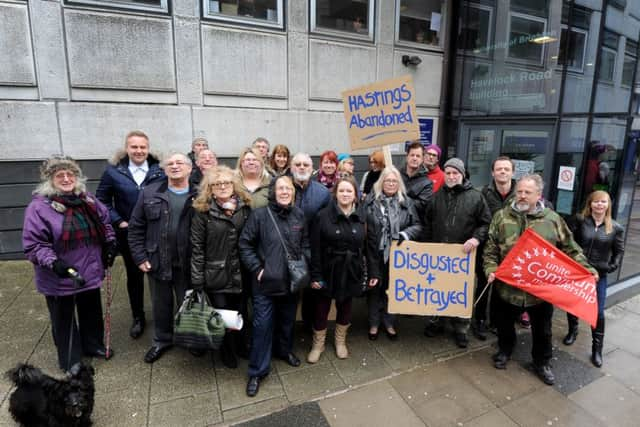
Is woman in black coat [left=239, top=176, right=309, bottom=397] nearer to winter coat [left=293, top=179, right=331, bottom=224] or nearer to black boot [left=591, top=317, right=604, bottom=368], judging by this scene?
winter coat [left=293, top=179, right=331, bottom=224]

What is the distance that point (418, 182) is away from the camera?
400 cm

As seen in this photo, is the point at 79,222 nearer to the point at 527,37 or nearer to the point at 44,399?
the point at 44,399

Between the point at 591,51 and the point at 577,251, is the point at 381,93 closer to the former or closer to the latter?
Answer: the point at 577,251

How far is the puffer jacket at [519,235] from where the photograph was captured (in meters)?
3.06

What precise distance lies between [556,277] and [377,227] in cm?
153

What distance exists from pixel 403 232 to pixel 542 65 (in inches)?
171

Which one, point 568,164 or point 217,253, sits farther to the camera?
point 568,164

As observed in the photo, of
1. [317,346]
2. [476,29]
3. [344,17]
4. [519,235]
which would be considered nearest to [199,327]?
[317,346]

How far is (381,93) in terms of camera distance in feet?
12.2

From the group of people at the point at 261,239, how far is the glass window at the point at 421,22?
16.7 feet

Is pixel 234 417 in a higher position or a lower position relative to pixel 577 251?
lower

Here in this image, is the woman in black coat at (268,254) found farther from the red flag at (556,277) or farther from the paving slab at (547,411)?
the paving slab at (547,411)

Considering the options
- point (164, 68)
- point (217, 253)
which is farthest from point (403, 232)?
point (164, 68)

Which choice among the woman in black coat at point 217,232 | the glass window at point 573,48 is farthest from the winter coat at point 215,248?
the glass window at point 573,48
